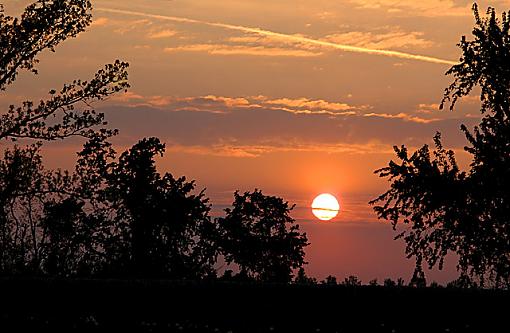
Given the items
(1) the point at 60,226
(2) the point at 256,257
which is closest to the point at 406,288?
(1) the point at 60,226

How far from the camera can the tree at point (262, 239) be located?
190 feet

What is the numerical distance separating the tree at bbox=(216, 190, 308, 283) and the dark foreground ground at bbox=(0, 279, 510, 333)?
34.7 metres

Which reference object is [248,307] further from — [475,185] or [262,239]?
[262,239]

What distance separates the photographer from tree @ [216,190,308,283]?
57812 mm

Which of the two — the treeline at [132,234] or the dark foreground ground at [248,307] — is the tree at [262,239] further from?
the dark foreground ground at [248,307]

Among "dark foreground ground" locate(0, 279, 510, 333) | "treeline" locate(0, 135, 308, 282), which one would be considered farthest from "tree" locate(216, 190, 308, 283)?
"dark foreground ground" locate(0, 279, 510, 333)

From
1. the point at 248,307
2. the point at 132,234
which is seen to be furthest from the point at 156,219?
the point at 248,307

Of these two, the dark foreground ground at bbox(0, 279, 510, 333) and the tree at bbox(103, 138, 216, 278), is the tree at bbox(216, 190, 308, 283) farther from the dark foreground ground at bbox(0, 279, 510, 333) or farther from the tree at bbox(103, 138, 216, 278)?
the dark foreground ground at bbox(0, 279, 510, 333)

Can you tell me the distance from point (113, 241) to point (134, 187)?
3.14 m

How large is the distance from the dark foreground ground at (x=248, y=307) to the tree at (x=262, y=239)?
34.7 m

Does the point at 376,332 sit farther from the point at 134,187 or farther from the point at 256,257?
the point at 256,257

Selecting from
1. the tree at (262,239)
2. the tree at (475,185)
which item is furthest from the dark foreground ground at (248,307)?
the tree at (262,239)

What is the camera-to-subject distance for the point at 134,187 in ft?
161

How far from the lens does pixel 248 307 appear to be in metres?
20.4
